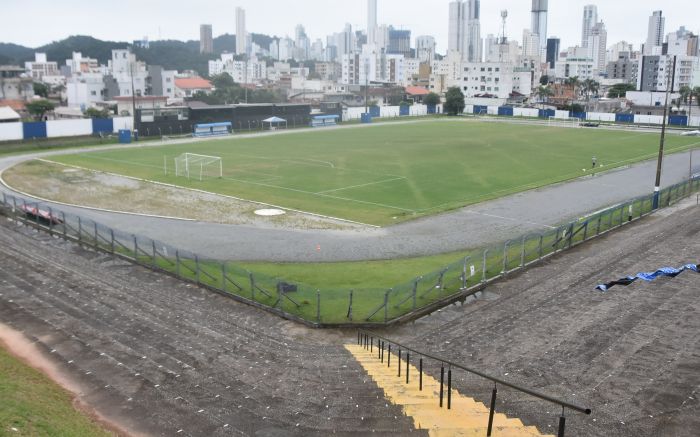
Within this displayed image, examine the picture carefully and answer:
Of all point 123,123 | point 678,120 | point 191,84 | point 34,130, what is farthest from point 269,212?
point 191,84

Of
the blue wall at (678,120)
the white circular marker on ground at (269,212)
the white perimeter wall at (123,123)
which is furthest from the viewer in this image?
the blue wall at (678,120)

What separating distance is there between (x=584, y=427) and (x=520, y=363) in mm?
4147

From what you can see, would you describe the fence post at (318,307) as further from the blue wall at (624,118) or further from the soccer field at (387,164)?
the blue wall at (624,118)

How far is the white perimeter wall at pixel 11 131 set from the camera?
80500mm

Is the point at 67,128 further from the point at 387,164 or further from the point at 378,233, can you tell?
the point at 378,233

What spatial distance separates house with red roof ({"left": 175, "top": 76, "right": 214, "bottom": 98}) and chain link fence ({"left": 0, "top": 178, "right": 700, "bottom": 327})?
151167 mm

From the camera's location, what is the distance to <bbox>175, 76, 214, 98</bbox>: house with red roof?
184 meters

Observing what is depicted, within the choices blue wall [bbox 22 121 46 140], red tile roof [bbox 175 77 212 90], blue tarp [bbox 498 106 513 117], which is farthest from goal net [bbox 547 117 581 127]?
→ red tile roof [bbox 175 77 212 90]

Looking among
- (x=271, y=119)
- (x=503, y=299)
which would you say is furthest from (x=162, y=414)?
(x=271, y=119)

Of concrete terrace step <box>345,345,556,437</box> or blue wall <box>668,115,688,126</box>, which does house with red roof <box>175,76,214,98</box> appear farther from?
concrete terrace step <box>345,345,556,437</box>

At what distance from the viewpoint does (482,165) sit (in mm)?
66125

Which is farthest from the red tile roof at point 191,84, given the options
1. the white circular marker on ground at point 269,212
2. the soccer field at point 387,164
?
the white circular marker on ground at point 269,212

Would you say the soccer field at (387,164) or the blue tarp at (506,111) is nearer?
the soccer field at (387,164)

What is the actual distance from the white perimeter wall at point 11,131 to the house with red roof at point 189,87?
97827 mm
